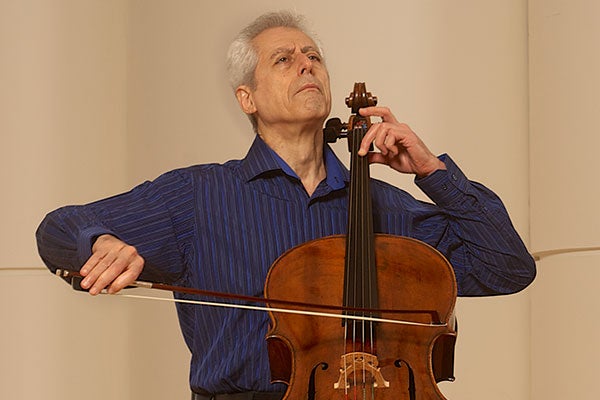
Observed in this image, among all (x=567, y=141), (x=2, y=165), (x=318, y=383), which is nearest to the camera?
(x=318, y=383)

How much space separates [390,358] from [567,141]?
1257 mm

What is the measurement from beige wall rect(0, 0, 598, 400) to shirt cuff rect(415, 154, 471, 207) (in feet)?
2.81

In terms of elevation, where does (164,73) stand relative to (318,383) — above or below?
above

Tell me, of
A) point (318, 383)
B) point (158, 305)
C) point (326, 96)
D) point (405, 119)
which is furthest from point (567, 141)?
point (318, 383)

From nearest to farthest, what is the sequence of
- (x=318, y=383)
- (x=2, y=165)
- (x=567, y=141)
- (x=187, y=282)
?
(x=318, y=383) → (x=187, y=282) → (x=567, y=141) → (x=2, y=165)

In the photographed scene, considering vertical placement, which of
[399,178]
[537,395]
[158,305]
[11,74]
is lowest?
[537,395]

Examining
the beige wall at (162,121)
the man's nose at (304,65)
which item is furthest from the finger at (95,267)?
the beige wall at (162,121)

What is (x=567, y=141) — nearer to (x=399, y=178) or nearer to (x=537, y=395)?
(x=399, y=178)

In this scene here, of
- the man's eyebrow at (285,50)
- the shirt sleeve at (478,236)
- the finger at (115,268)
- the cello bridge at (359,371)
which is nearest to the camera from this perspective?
the finger at (115,268)

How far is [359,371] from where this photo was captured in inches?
62.9

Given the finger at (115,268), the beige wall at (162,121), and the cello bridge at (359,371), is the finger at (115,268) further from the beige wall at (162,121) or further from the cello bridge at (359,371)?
the beige wall at (162,121)

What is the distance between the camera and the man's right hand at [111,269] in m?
1.47

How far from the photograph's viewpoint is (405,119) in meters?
2.82

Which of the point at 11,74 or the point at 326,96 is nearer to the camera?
the point at 326,96
